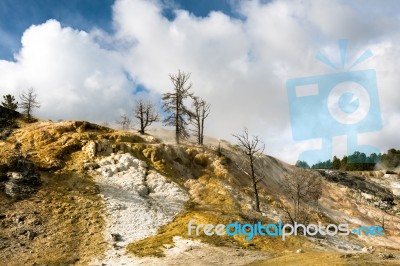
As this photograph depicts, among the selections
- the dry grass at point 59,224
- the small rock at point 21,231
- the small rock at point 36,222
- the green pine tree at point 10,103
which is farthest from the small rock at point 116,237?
the green pine tree at point 10,103

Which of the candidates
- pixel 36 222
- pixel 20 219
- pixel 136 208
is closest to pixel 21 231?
pixel 36 222

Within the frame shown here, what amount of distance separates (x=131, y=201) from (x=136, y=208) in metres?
1.28

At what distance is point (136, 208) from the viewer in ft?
110

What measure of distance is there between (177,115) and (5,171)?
25632mm

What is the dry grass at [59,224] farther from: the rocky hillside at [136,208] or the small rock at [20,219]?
the small rock at [20,219]

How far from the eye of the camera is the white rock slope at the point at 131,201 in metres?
28.6

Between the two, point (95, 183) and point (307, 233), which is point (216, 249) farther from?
point (95, 183)

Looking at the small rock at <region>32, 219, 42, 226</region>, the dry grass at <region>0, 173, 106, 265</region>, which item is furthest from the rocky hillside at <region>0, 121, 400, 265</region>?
the small rock at <region>32, 219, 42, 226</region>

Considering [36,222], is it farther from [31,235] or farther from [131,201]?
[131,201]

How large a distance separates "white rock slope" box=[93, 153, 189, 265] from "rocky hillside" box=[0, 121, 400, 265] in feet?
0.29

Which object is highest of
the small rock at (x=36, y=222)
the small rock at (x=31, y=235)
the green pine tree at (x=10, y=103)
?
the green pine tree at (x=10, y=103)

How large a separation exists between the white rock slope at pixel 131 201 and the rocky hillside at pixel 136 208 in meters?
0.09

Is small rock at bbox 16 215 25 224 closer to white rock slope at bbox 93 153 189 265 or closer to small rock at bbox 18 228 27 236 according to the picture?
small rock at bbox 18 228 27 236

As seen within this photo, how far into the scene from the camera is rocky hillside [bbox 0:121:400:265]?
25625 mm
